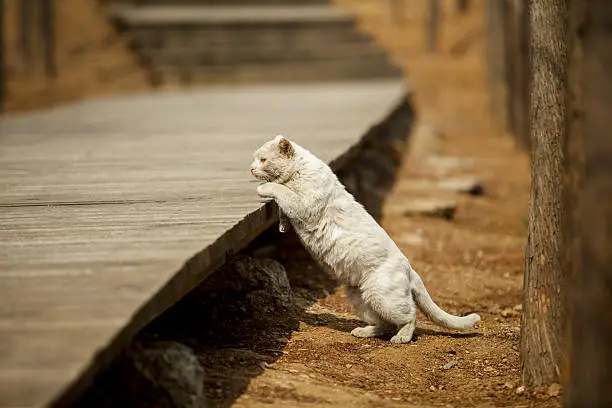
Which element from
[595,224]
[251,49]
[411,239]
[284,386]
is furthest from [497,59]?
[595,224]

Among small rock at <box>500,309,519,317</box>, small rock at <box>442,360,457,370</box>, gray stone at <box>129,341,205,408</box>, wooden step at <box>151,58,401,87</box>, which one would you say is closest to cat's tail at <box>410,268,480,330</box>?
small rock at <box>442,360,457,370</box>

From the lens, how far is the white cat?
4.84m

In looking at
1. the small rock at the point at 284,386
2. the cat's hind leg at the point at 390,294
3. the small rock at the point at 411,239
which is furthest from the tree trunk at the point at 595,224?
the small rock at the point at 411,239

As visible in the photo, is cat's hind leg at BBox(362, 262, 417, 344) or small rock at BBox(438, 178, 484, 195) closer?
cat's hind leg at BBox(362, 262, 417, 344)

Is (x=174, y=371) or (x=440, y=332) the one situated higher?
(x=174, y=371)

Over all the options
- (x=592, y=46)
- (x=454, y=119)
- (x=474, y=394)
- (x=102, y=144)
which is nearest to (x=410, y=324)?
(x=474, y=394)

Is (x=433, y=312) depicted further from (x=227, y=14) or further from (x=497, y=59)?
(x=227, y=14)

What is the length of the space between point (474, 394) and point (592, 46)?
181 cm

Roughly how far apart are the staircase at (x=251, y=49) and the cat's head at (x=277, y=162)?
12789 millimetres

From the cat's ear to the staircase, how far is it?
12.9 metres

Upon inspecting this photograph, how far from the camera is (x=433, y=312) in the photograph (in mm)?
4984

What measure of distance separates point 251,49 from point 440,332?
13407mm

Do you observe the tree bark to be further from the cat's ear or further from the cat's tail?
the cat's tail

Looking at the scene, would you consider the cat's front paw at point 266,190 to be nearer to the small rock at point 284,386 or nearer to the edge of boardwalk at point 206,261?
the edge of boardwalk at point 206,261
